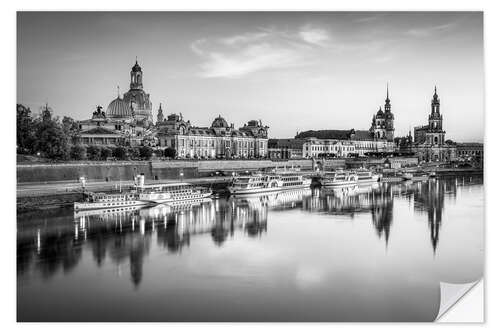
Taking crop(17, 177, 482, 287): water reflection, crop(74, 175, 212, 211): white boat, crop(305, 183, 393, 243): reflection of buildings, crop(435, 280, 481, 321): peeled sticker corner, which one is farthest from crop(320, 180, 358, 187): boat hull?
crop(435, 280, 481, 321): peeled sticker corner

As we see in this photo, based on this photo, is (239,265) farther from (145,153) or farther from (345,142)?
(345,142)

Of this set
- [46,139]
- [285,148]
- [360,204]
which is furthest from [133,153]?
[285,148]

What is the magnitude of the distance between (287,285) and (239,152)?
3118cm

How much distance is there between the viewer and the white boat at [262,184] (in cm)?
2061

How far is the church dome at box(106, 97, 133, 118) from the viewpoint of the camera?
36906 millimetres

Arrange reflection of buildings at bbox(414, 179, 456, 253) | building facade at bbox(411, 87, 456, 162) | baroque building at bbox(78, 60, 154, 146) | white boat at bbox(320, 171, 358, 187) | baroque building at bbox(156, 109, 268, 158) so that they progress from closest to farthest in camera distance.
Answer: reflection of buildings at bbox(414, 179, 456, 253) < white boat at bbox(320, 171, 358, 187) < baroque building at bbox(78, 60, 154, 146) < baroque building at bbox(156, 109, 268, 158) < building facade at bbox(411, 87, 456, 162)

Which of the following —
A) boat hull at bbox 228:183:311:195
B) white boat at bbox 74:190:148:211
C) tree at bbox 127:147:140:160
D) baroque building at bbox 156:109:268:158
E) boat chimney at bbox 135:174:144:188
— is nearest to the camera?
white boat at bbox 74:190:148:211

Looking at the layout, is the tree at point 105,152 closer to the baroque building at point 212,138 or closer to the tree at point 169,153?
the tree at point 169,153

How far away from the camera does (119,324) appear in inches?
262

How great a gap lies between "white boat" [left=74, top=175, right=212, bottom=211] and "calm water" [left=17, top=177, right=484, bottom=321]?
810 mm

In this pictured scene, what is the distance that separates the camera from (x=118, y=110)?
37.2 meters

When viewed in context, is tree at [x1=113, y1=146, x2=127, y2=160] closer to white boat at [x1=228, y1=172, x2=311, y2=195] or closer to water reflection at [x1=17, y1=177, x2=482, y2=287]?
white boat at [x1=228, y1=172, x2=311, y2=195]

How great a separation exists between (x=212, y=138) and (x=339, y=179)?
1235 centimetres
